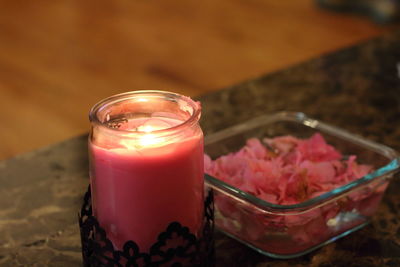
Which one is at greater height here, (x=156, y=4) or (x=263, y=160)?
(x=263, y=160)

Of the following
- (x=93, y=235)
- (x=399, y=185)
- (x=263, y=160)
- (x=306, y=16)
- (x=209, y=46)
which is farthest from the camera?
(x=306, y=16)

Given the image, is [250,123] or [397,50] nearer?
[250,123]

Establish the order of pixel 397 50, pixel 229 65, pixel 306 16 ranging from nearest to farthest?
pixel 397 50 → pixel 229 65 → pixel 306 16

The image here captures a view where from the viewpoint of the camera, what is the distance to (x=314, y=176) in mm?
762

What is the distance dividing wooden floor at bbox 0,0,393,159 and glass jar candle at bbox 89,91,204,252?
4.93ft

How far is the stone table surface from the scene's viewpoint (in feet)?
2.46

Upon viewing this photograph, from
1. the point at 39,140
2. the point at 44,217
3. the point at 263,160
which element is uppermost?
the point at 263,160

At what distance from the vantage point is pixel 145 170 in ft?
1.98

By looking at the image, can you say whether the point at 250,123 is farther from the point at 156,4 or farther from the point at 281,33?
the point at 156,4

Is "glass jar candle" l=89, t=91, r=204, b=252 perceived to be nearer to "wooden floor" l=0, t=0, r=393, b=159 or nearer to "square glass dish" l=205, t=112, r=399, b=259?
"square glass dish" l=205, t=112, r=399, b=259

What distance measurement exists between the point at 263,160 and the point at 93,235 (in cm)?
22

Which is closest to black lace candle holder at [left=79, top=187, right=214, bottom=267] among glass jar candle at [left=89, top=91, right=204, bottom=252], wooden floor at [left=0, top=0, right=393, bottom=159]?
A: glass jar candle at [left=89, top=91, right=204, bottom=252]

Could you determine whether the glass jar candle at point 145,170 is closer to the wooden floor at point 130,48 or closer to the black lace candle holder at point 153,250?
the black lace candle holder at point 153,250

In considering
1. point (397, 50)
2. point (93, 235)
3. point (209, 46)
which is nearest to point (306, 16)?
point (209, 46)
